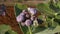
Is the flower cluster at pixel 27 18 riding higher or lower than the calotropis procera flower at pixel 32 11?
lower

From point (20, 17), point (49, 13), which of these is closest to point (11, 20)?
point (20, 17)

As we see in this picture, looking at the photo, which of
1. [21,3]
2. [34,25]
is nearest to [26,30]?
[34,25]

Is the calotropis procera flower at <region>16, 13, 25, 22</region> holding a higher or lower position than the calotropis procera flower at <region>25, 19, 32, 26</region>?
higher

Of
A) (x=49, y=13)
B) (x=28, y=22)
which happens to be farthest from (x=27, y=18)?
(x=49, y=13)

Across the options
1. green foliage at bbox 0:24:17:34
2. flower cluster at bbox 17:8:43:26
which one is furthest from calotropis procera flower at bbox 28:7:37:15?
green foliage at bbox 0:24:17:34

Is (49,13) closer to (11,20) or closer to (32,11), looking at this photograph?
(32,11)

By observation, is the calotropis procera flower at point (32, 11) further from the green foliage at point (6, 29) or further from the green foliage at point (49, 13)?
the green foliage at point (6, 29)

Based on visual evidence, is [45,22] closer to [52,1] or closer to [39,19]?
[39,19]

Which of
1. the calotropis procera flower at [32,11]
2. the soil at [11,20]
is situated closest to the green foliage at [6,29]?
the soil at [11,20]

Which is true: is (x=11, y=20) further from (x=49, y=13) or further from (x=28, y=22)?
(x=49, y=13)

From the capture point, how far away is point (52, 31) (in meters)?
0.73

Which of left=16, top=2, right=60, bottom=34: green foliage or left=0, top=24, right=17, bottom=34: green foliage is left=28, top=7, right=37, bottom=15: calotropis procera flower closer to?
left=16, top=2, right=60, bottom=34: green foliage

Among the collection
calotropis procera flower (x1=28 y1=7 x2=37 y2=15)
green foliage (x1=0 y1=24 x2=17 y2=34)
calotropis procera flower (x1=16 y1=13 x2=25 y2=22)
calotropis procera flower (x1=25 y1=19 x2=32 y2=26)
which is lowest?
green foliage (x1=0 y1=24 x2=17 y2=34)

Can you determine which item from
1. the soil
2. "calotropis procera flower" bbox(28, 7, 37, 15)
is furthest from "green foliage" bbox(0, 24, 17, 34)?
"calotropis procera flower" bbox(28, 7, 37, 15)
